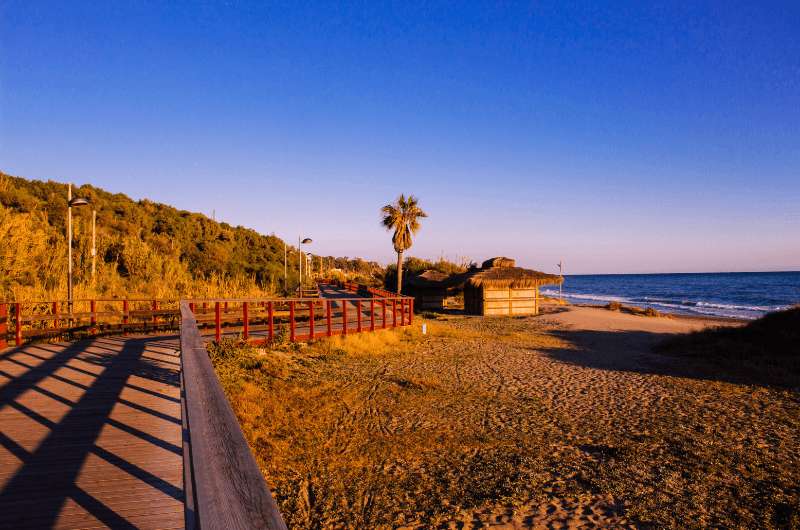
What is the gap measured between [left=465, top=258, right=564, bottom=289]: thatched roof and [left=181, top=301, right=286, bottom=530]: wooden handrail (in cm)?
2617

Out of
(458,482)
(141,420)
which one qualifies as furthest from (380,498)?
(141,420)

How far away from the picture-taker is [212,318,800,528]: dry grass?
522 centimetres

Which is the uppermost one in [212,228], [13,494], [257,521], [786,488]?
[212,228]

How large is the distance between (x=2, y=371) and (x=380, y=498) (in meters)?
7.17

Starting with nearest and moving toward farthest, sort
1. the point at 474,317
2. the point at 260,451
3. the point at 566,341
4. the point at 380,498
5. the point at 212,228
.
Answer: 1. the point at 380,498
2. the point at 260,451
3. the point at 566,341
4. the point at 474,317
5. the point at 212,228

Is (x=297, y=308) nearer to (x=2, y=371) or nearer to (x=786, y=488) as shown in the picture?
(x=2, y=371)

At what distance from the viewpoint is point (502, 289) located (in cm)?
2853

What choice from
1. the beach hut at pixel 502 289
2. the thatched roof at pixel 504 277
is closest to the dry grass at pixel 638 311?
the thatched roof at pixel 504 277

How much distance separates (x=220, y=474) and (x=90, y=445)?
14.4 ft

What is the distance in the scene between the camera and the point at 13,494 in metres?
3.61

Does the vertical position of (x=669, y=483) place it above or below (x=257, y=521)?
below

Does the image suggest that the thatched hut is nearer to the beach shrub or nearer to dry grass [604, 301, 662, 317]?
dry grass [604, 301, 662, 317]

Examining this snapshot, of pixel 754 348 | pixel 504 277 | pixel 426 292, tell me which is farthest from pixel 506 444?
pixel 426 292

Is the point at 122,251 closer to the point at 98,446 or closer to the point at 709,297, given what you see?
the point at 98,446
